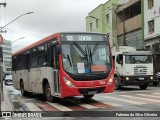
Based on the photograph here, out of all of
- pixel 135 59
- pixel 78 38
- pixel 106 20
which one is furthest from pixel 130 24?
pixel 78 38

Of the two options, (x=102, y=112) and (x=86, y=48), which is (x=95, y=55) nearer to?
(x=86, y=48)

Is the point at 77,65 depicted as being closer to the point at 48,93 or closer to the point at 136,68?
the point at 48,93

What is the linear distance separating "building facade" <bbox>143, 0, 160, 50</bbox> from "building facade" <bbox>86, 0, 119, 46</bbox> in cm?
837

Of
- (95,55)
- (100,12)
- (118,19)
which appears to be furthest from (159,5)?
(95,55)

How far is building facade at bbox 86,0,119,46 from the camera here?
54.7 metres

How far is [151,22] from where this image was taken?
42188mm

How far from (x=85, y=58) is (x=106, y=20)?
43499 mm

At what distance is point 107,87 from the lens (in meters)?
15.8

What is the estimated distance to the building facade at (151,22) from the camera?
40.3 meters

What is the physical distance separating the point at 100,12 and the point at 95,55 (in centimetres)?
4541

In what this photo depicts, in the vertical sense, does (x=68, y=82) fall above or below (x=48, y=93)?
above

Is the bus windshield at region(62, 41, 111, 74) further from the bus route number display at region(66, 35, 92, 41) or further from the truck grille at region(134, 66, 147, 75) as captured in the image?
the truck grille at region(134, 66, 147, 75)

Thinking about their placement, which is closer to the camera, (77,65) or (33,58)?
(77,65)

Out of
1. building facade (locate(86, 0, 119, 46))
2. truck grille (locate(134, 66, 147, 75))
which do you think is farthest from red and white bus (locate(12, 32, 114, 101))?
building facade (locate(86, 0, 119, 46))
